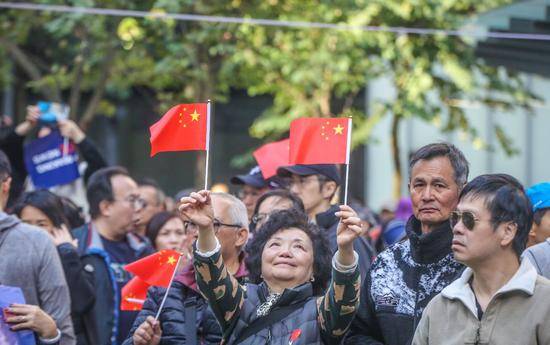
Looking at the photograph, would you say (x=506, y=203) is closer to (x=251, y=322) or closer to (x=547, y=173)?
(x=251, y=322)

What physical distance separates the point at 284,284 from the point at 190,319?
732mm

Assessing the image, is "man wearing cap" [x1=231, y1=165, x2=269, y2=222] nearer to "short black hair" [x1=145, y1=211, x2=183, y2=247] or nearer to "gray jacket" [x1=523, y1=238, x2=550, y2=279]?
"short black hair" [x1=145, y1=211, x2=183, y2=247]

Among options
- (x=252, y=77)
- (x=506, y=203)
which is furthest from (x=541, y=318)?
(x=252, y=77)

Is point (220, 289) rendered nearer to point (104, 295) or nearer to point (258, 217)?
point (258, 217)

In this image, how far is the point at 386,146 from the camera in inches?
1041

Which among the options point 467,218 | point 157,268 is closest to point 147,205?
point 157,268

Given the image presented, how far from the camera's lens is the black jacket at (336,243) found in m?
7.08

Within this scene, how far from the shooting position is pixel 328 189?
8305 millimetres

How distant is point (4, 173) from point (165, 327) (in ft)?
4.82

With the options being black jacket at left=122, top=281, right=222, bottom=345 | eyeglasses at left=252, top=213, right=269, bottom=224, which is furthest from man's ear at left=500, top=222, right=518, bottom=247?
eyeglasses at left=252, top=213, right=269, bottom=224

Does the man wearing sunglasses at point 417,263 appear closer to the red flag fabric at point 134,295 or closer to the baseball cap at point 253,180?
the red flag fabric at point 134,295

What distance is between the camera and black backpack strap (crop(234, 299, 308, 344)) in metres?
5.88

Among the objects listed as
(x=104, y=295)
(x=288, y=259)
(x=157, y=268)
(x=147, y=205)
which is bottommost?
(x=104, y=295)

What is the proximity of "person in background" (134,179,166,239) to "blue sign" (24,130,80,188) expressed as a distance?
0.67m
